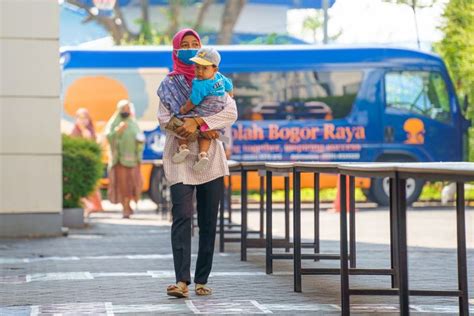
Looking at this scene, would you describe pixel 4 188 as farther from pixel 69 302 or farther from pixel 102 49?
pixel 102 49

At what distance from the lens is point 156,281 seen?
1106 centimetres

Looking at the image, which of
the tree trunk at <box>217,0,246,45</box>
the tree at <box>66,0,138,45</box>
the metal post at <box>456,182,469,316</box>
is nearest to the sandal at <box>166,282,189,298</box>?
the metal post at <box>456,182,469,316</box>

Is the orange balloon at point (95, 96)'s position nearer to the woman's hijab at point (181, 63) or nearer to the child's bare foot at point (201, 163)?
the woman's hijab at point (181, 63)

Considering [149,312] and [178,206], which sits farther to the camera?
[178,206]

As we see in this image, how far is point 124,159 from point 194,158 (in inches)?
534

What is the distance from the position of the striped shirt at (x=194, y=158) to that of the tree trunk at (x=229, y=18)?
108 feet

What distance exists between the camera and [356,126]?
91.0 feet

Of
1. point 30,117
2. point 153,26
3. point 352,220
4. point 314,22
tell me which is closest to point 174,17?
point 153,26

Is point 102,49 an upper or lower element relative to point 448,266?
upper

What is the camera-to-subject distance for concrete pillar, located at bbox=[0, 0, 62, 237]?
17109 mm

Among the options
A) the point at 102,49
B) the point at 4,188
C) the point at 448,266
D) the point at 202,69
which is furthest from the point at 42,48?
the point at 102,49

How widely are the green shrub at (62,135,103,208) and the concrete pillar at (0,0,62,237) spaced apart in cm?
196

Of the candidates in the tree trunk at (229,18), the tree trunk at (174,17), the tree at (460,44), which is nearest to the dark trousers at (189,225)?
the tree at (460,44)

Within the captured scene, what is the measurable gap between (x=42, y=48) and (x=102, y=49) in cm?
1085
